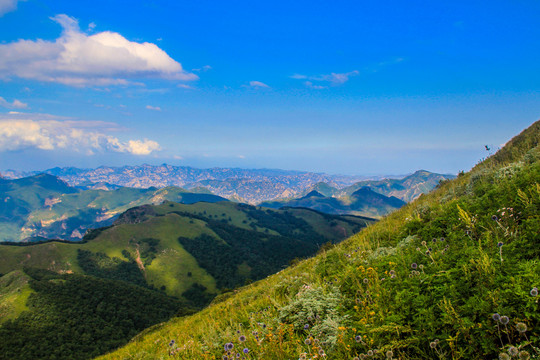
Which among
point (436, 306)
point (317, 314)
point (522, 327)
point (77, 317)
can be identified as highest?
point (522, 327)

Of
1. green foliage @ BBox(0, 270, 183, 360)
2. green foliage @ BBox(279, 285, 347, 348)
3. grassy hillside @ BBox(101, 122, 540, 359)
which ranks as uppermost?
grassy hillside @ BBox(101, 122, 540, 359)

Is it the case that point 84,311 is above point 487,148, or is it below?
below

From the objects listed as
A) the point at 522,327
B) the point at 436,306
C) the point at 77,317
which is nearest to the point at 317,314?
the point at 436,306

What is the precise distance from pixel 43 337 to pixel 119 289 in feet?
187

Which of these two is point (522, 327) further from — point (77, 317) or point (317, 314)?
point (77, 317)

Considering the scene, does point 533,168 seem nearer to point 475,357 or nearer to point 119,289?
point 475,357

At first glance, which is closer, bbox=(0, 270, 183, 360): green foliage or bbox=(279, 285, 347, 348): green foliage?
bbox=(279, 285, 347, 348): green foliage

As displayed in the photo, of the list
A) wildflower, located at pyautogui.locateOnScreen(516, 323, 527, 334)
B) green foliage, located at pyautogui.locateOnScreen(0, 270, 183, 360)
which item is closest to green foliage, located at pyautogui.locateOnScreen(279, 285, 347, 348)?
wildflower, located at pyautogui.locateOnScreen(516, 323, 527, 334)

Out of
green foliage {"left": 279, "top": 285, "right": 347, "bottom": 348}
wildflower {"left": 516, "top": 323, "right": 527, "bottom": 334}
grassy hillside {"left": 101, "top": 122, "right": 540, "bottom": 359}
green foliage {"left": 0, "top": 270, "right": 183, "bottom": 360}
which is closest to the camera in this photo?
wildflower {"left": 516, "top": 323, "right": 527, "bottom": 334}

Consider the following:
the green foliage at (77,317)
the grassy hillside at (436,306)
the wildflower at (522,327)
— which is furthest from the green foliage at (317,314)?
the green foliage at (77,317)

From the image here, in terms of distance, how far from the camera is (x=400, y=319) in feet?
13.9

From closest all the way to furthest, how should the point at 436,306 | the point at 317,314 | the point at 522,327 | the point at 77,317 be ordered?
the point at 522,327 < the point at 436,306 < the point at 317,314 < the point at 77,317

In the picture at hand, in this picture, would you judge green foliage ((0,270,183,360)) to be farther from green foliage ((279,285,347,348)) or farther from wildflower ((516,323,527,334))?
wildflower ((516,323,527,334))

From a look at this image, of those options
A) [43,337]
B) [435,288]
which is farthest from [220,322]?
[43,337]
